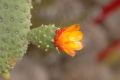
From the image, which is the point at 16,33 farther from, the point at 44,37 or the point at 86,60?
the point at 86,60

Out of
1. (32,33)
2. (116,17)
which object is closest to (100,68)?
(116,17)

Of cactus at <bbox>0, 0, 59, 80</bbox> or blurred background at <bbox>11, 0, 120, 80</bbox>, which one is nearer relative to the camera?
cactus at <bbox>0, 0, 59, 80</bbox>

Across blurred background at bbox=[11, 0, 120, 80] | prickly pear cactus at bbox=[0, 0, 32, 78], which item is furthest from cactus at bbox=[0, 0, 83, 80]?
blurred background at bbox=[11, 0, 120, 80]

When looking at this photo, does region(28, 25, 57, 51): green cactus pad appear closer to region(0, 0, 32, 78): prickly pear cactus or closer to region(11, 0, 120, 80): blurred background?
region(0, 0, 32, 78): prickly pear cactus

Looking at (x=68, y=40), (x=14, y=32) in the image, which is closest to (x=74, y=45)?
(x=68, y=40)

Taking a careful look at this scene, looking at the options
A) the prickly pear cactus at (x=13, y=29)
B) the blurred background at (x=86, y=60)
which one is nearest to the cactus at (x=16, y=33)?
the prickly pear cactus at (x=13, y=29)

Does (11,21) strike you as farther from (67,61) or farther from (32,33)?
(67,61)

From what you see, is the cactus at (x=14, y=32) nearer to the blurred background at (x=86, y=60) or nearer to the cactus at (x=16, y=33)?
the cactus at (x=16, y=33)

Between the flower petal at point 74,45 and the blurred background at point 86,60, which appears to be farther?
the blurred background at point 86,60
